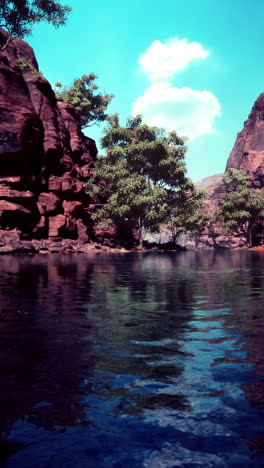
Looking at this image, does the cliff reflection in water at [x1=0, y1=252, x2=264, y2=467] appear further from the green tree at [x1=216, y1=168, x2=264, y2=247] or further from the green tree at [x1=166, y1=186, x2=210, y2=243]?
the green tree at [x1=216, y1=168, x2=264, y2=247]

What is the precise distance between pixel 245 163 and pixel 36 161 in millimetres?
59028

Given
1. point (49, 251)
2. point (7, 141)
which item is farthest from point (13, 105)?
point (49, 251)

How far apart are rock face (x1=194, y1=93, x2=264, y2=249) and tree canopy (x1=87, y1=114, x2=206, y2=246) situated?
32259mm

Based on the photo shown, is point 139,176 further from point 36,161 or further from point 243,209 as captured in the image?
point 243,209

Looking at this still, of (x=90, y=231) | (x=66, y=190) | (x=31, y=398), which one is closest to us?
(x=31, y=398)

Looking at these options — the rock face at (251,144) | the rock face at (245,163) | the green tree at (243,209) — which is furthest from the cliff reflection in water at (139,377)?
the rock face at (251,144)

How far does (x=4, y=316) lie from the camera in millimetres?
5863

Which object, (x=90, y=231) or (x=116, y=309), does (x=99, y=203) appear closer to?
(x=90, y=231)

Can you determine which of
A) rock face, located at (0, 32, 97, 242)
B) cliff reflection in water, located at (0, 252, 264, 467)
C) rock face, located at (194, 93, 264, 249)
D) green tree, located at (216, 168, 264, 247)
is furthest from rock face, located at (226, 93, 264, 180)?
cliff reflection in water, located at (0, 252, 264, 467)

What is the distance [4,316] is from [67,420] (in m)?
3.83

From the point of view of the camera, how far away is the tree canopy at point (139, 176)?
135ft

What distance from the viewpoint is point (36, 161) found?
37.0 meters

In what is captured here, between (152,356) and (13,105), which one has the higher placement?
(13,105)

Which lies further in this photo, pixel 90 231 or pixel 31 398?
pixel 90 231
